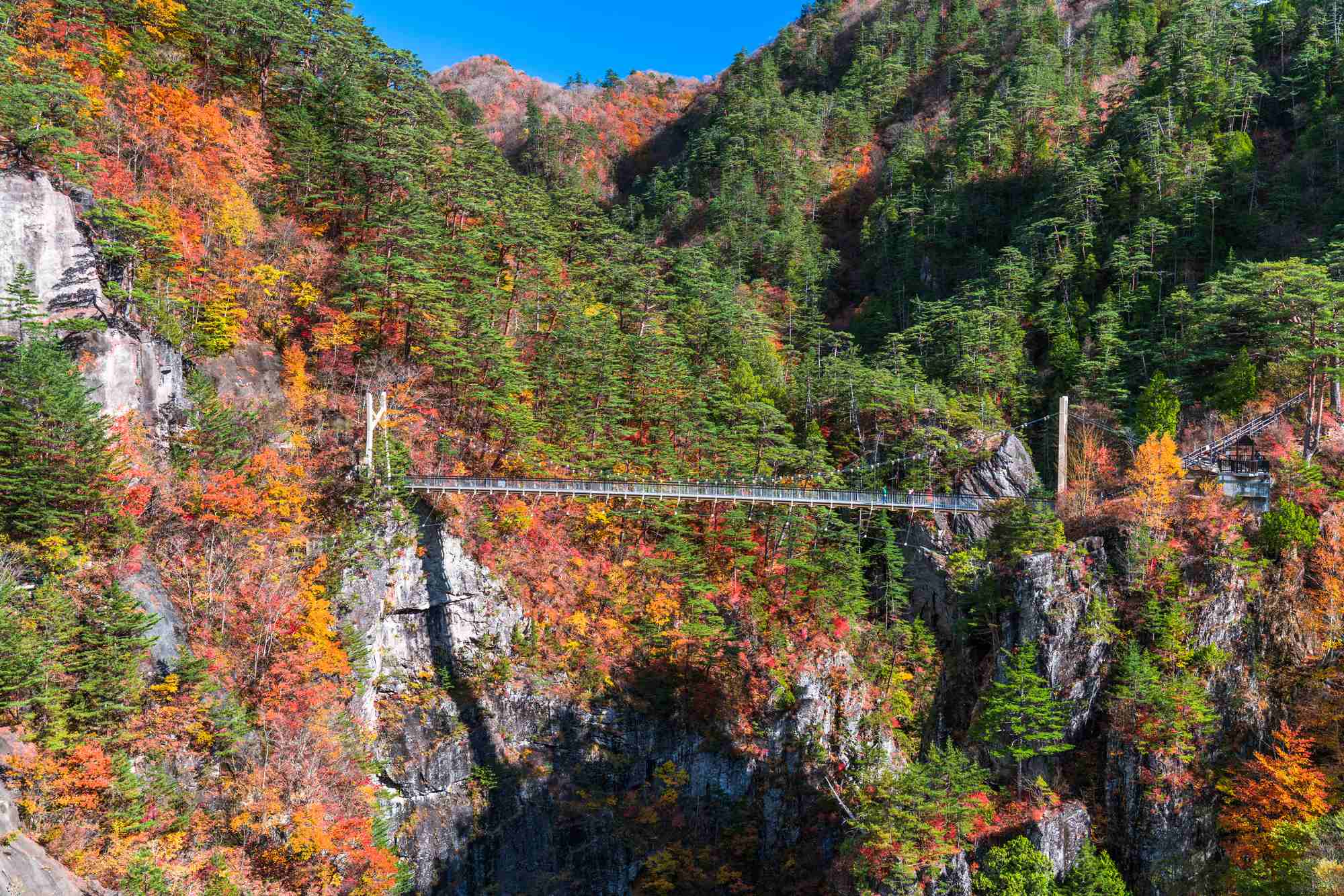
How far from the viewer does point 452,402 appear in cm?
2955

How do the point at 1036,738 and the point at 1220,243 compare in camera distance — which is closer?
the point at 1036,738

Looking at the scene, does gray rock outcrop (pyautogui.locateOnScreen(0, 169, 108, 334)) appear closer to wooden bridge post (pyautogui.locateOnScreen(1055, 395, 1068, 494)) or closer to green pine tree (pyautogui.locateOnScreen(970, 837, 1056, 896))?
green pine tree (pyautogui.locateOnScreen(970, 837, 1056, 896))

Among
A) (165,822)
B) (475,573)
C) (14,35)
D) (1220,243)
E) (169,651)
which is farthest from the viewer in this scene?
(1220,243)

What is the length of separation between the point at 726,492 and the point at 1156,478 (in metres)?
13.0

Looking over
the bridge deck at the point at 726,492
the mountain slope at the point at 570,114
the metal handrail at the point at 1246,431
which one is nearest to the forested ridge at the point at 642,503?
the metal handrail at the point at 1246,431

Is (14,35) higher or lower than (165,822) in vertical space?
higher

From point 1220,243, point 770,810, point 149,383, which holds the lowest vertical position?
point 770,810

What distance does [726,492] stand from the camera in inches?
1000

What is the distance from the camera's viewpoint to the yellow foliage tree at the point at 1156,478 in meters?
23.0

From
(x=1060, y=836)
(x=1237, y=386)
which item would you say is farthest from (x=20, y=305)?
(x=1237, y=386)

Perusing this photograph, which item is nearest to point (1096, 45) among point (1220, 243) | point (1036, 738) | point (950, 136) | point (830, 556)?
point (950, 136)

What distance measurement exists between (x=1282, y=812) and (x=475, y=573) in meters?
23.8

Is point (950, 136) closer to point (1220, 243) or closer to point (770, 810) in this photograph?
point (1220, 243)

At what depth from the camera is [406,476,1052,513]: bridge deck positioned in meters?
24.9
